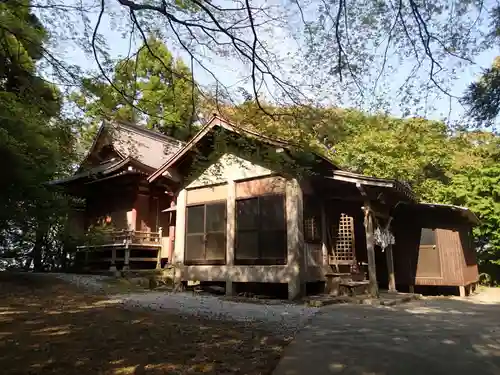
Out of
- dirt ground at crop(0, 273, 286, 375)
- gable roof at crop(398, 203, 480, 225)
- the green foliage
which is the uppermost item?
the green foliage

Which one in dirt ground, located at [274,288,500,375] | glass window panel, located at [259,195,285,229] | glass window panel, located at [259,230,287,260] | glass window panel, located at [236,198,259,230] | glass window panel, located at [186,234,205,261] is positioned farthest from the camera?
glass window panel, located at [186,234,205,261]

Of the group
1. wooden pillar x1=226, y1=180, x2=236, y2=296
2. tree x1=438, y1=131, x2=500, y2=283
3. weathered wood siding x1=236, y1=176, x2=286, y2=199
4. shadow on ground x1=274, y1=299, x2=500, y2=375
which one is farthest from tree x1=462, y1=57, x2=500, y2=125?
tree x1=438, y1=131, x2=500, y2=283

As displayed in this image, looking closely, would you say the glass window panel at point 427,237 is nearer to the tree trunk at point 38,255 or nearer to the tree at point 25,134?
the tree at point 25,134

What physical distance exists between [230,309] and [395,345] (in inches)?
151

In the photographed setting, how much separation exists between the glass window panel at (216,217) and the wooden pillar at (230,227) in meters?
0.25

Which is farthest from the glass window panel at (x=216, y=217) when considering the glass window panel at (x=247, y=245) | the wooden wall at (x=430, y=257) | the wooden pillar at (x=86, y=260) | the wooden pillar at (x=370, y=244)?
the wooden pillar at (x=86, y=260)

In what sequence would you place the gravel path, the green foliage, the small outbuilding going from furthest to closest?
the green foliage < the small outbuilding < the gravel path

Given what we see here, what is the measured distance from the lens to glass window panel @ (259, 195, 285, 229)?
1010 cm

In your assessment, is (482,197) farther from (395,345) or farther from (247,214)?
(395,345)

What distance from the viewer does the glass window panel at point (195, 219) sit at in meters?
11.6

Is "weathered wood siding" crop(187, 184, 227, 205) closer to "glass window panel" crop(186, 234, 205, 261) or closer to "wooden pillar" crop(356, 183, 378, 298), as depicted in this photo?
"glass window panel" crop(186, 234, 205, 261)

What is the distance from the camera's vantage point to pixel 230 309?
787cm

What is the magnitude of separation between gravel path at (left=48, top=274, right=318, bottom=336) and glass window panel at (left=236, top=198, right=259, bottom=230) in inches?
80.0

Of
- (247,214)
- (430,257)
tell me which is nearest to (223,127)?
(247,214)
